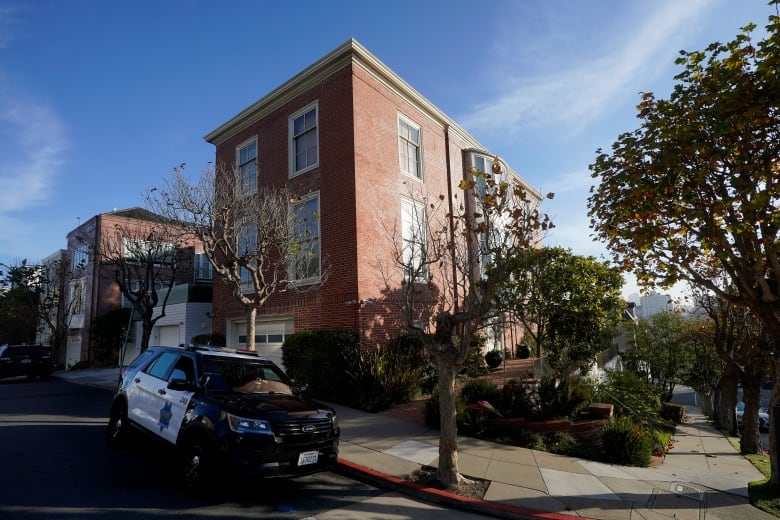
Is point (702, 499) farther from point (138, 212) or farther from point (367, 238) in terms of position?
point (138, 212)

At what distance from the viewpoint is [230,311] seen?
53.7 feet

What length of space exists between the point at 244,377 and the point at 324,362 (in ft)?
16.3

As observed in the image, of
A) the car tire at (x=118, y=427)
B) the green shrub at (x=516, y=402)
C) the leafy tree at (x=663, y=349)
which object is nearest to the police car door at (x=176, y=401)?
the car tire at (x=118, y=427)

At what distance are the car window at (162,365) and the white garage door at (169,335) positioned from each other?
12.5m

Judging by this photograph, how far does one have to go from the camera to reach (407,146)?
15938 millimetres

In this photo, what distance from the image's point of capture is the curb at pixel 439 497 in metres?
5.31

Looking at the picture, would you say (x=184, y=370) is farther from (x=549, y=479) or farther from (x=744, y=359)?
(x=744, y=359)

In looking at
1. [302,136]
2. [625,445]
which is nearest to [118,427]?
[625,445]

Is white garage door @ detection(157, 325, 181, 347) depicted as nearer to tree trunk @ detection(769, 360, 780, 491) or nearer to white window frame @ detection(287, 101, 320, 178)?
white window frame @ detection(287, 101, 320, 178)

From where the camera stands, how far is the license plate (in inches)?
214

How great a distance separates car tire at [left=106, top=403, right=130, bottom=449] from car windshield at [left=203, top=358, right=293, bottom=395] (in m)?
2.14

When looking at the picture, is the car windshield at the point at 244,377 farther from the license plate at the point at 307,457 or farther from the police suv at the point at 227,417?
the license plate at the point at 307,457

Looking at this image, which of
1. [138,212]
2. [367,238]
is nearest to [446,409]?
[367,238]

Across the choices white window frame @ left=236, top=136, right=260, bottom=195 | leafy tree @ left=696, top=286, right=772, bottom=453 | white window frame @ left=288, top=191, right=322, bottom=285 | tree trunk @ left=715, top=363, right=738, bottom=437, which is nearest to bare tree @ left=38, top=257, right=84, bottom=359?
white window frame @ left=236, top=136, right=260, bottom=195
